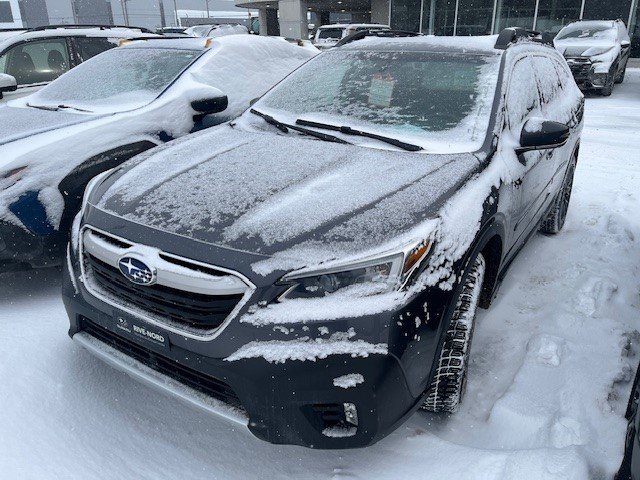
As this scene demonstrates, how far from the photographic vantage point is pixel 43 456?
200cm

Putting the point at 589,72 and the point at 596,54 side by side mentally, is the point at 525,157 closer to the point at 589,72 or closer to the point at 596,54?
the point at 589,72

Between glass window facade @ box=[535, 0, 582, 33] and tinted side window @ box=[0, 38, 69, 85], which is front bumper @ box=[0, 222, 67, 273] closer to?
tinted side window @ box=[0, 38, 69, 85]

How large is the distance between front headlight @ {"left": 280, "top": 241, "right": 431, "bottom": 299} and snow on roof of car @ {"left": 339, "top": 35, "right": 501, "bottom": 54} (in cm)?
180

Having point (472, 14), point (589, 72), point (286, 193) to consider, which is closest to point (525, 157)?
point (286, 193)

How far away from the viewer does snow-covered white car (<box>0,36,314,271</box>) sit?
9.66ft

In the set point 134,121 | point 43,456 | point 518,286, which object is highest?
point 134,121

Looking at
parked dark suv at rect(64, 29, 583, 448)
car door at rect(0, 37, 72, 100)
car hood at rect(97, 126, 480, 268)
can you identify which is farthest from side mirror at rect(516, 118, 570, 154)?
car door at rect(0, 37, 72, 100)

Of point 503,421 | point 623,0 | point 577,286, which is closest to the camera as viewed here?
point 503,421

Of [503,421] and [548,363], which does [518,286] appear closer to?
[548,363]

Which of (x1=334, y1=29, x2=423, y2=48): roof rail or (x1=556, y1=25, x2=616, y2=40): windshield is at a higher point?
(x1=334, y1=29, x2=423, y2=48): roof rail

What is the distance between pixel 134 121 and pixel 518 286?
2751 millimetres

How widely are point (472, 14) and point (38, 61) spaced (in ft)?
63.9

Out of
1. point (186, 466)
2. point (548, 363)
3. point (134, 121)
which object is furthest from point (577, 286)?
point (134, 121)

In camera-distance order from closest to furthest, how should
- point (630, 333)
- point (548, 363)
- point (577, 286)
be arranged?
point (548, 363) < point (630, 333) < point (577, 286)
